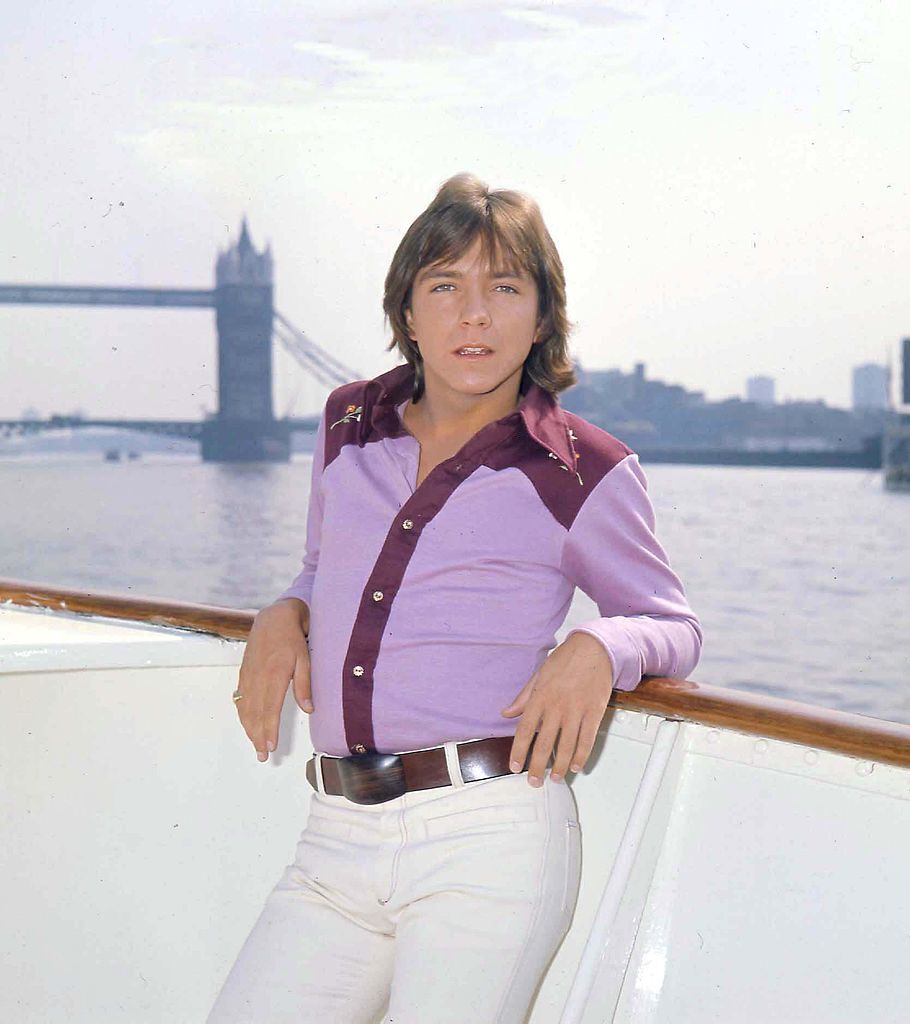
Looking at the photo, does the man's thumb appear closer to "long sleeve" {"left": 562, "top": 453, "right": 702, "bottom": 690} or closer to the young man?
the young man

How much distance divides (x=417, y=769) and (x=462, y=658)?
94mm

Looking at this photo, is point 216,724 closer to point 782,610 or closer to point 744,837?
point 744,837

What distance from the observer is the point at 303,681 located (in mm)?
1176

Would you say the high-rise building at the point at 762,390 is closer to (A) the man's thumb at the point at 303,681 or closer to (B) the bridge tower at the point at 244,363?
(B) the bridge tower at the point at 244,363

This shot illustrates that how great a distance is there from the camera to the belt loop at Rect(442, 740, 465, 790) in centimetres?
101

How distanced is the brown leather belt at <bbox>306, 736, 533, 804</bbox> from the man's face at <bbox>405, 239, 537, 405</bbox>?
0.98ft

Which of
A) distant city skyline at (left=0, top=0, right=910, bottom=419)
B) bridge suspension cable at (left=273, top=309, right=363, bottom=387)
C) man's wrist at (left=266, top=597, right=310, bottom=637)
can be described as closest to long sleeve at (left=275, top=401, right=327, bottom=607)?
man's wrist at (left=266, top=597, right=310, bottom=637)

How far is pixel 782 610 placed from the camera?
79.6ft

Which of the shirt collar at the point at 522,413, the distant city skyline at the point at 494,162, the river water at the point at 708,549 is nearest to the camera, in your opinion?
the shirt collar at the point at 522,413

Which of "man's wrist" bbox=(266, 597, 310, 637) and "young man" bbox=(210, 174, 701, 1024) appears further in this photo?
"man's wrist" bbox=(266, 597, 310, 637)

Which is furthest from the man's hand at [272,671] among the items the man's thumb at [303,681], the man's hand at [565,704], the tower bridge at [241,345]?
the tower bridge at [241,345]

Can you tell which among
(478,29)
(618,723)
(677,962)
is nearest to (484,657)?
(618,723)

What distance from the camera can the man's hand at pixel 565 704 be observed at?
0.98m

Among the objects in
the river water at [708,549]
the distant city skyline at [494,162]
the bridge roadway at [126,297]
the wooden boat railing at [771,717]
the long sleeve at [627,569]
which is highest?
the distant city skyline at [494,162]
